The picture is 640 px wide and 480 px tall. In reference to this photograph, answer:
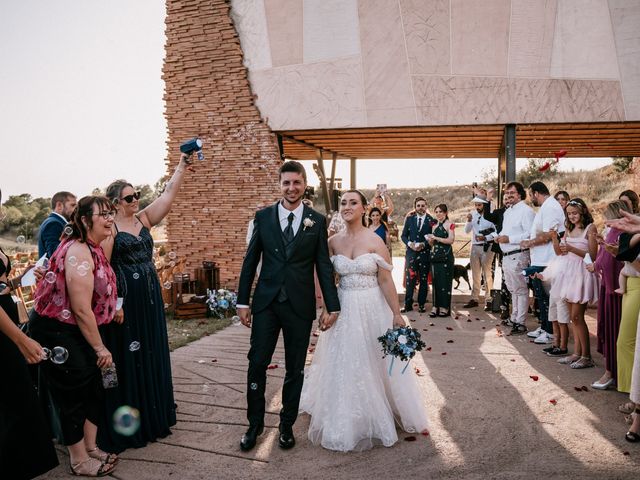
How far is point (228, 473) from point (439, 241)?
23.2 feet

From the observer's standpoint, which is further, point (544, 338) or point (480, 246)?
point (480, 246)

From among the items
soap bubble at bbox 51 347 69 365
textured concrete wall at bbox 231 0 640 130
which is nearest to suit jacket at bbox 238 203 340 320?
soap bubble at bbox 51 347 69 365

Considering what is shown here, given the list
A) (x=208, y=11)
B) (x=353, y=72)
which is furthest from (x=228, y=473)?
(x=208, y=11)

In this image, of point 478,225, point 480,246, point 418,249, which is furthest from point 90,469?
point 480,246

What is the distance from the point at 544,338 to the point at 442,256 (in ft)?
8.67

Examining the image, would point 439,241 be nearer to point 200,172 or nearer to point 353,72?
point 353,72

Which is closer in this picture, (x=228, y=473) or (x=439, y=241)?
(x=228, y=473)

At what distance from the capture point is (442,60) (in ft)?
33.6

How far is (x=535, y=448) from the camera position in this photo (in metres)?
3.99

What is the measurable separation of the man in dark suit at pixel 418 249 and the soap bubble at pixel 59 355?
305 inches

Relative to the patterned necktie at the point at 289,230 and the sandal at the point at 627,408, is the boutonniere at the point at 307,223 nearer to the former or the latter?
the patterned necktie at the point at 289,230

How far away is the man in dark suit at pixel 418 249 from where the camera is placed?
10.1 m

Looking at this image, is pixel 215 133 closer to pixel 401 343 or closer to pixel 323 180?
Answer: pixel 323 180

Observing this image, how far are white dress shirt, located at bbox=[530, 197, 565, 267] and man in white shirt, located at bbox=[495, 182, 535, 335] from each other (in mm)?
326
